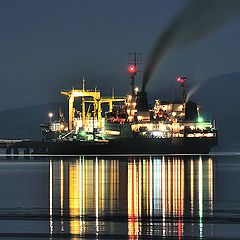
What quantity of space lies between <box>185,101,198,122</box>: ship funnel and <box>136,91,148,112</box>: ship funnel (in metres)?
5.89

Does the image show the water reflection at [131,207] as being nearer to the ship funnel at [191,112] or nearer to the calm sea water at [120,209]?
the calm sea water at [120,209]

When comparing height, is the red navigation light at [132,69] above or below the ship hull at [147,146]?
above

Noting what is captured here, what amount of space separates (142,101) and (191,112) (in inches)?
284

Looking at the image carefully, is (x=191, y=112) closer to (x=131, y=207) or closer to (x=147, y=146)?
(x=147, y=146)

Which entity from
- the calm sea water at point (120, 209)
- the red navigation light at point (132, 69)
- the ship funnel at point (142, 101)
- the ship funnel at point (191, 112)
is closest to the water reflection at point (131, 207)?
the calm sea water at point (120, 209)

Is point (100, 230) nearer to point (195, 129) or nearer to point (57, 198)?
point (57, 198)

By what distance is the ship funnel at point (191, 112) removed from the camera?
380 feet

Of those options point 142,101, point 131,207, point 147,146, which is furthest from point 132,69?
point 131,207

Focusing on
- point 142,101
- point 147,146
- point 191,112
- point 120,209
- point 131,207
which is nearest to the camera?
point 120,209

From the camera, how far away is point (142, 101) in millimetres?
115250

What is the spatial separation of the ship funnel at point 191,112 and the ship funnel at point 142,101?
5.89 meters

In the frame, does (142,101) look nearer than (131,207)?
No

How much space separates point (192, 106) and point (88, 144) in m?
15.7

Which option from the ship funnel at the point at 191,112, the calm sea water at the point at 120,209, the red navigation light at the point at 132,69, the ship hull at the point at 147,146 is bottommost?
the calm sea water at the point at 120,209
